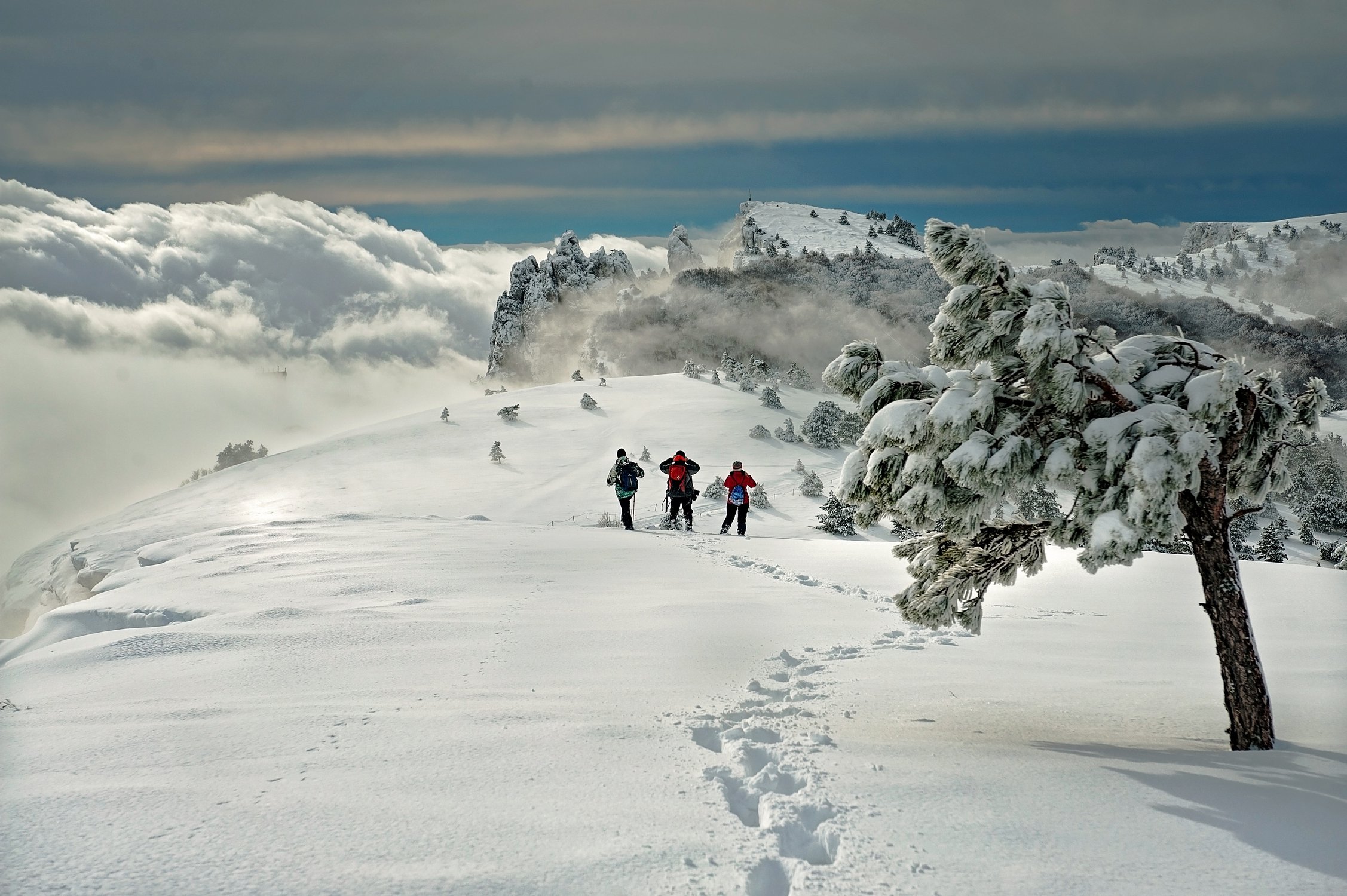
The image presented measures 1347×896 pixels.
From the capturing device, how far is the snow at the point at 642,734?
2799mm

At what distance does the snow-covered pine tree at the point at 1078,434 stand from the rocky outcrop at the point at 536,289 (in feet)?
528

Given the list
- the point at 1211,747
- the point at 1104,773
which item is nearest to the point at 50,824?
the point at 1104,773

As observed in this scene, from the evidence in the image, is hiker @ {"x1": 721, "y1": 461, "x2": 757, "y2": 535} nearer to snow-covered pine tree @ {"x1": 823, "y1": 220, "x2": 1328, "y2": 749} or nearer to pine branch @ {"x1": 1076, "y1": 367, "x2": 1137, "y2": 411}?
snow-covered pine tree @ {"x1": 823, "y1": 220, "x2": 1328, "y2": 749}

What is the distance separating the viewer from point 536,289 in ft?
540

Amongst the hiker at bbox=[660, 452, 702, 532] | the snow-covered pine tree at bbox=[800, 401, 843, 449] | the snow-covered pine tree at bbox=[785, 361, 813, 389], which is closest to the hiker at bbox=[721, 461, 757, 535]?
the hiker at bbox=[660, 452, 702, 532]

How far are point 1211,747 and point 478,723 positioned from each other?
4.67 m

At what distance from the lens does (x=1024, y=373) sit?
16.7 ft

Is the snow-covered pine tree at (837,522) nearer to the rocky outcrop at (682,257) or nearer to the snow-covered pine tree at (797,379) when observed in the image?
the snow-covered pine tree at (797,379)

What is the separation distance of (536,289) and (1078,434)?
546ft

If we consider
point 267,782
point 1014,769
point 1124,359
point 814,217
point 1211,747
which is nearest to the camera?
point 267,782

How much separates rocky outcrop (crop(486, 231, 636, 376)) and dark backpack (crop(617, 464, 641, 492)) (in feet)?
487

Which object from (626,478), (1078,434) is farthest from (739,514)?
(1078,434)

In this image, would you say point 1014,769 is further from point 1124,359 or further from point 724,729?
point 1124,359

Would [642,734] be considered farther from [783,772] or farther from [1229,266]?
[1229,266]
